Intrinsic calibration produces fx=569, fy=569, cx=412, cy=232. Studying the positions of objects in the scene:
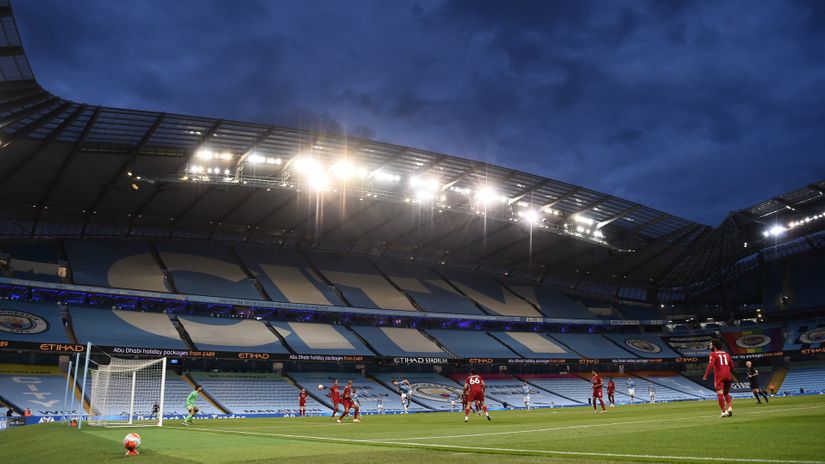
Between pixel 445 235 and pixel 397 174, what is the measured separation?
56.1 feet

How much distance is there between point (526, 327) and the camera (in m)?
68.8

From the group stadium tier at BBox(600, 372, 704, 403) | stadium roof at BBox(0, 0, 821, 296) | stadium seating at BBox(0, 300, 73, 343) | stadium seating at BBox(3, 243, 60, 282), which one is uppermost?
stadium roof at BBox(0, 0, 821, 296)

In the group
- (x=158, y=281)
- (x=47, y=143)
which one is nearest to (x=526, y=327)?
(x=158, y=281)

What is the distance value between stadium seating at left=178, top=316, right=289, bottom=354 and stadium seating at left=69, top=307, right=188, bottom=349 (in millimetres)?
1675

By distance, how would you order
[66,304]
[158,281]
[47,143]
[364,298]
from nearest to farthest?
[47,143] → [66,304] → [158,281] → [364,298]

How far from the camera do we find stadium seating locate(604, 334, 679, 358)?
224 feet

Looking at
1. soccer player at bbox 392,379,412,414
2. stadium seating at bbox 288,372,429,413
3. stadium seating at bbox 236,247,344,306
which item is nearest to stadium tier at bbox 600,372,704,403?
soccer player at bbox 392,379,412,414

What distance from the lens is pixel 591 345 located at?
67375 mm

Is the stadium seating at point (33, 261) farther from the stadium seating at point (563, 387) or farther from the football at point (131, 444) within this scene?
the stadium seating at point (563, 387)

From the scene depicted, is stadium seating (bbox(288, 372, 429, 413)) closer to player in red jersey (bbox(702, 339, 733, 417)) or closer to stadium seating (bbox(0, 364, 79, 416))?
stadium seating (bbox(0, 364, 79, 416))

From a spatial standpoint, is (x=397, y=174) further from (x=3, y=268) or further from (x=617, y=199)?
(x=3, y=268)

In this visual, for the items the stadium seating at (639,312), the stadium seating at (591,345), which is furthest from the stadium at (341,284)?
the stadium seating at (591,345)

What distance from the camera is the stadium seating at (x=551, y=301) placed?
7031 centimetres

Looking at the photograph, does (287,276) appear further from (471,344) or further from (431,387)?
(471,344)
